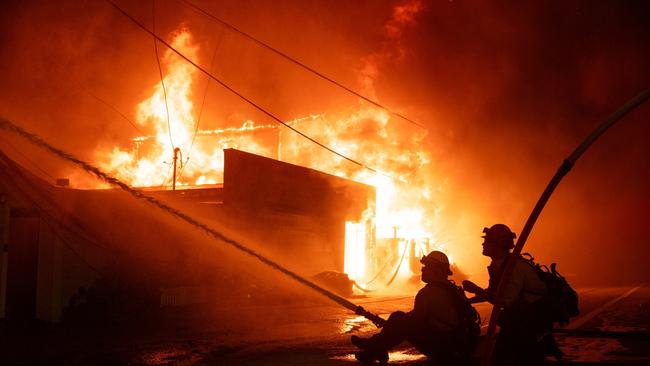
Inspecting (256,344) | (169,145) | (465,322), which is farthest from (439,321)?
(169,145)

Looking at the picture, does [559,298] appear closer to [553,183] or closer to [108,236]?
[553,183]

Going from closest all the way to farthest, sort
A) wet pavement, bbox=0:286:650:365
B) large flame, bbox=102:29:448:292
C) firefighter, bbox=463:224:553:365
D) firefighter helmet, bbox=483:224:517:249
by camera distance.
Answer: firefighter, bbox=463:224:553:365, firefighter helmet, bbox=483:224:517:249, wet pavement, bbox=0:286:650:365, large flame, bbox=102:29:448:292

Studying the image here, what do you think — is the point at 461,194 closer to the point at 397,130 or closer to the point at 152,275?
the point at 397,130

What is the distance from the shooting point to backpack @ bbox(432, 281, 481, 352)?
6520 millimetres

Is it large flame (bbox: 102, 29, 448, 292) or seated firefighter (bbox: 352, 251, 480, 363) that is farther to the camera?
large flame (bbox: 102, 29, 448, 292)

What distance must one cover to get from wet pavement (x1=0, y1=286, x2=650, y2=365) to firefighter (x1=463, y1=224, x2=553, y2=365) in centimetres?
138

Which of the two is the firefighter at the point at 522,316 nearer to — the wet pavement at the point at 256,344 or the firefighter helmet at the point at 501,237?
the firefighter helmet at the point at 501,237

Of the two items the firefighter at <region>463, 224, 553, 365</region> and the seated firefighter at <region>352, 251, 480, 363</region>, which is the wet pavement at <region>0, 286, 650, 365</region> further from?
the firefighter at <region>463, 224, 553, 365</region>

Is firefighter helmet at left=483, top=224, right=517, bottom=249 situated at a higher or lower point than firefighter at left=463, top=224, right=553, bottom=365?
higher

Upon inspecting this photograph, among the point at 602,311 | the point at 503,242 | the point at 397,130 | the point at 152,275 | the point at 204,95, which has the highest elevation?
the point at 204,95

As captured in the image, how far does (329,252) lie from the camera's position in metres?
26.7

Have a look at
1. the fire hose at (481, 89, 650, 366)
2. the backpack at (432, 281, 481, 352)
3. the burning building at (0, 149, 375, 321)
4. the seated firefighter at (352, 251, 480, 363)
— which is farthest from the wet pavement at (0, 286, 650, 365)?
the fire hose at (481, 89, 650, 366)

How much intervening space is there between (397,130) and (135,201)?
2405 centimetres

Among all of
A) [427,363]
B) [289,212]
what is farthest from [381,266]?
[427,363]
